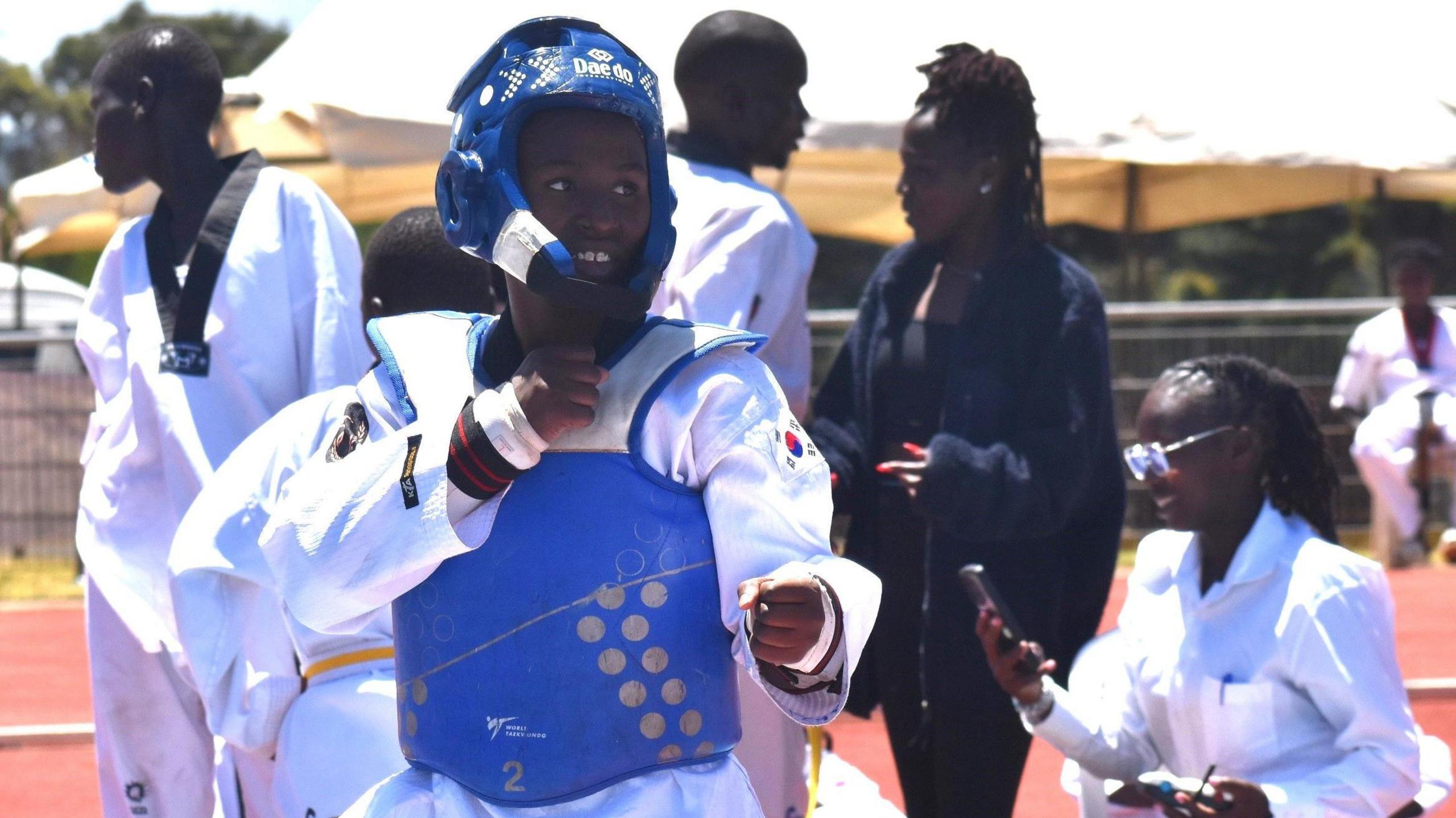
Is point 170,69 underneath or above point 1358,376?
above

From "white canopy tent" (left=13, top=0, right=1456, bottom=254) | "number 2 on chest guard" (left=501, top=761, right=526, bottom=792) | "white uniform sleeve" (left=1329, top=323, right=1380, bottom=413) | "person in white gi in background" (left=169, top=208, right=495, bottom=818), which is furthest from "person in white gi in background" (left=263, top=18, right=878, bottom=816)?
"white uniform sleeve" (left=1329, top=323, right=1380, bottom=413)

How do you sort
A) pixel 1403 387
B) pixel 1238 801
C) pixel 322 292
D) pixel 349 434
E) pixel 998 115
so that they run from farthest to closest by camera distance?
pixel 1403 387
pixel 998 115
pixel 322 292
pixel 1238 801
pixel 349 434

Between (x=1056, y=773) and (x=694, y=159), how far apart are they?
10.8ft

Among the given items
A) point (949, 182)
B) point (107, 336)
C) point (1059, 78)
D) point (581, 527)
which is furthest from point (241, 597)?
point (1059, 78)

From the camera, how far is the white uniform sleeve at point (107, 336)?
14.5ft

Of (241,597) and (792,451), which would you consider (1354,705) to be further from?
(241,597)

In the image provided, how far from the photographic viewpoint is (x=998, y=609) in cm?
401

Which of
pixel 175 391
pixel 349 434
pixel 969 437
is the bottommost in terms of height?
pixel 969 437

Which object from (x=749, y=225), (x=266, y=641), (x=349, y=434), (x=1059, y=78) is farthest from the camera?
(x=1059, y=78)

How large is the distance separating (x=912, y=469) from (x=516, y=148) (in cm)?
189

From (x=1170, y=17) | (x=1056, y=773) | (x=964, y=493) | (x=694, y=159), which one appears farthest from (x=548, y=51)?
(x=1170, y=17)

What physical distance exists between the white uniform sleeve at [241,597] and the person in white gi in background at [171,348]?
0.68 metres

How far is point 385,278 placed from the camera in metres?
3.77

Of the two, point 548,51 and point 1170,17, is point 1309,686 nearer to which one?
point 548,51
